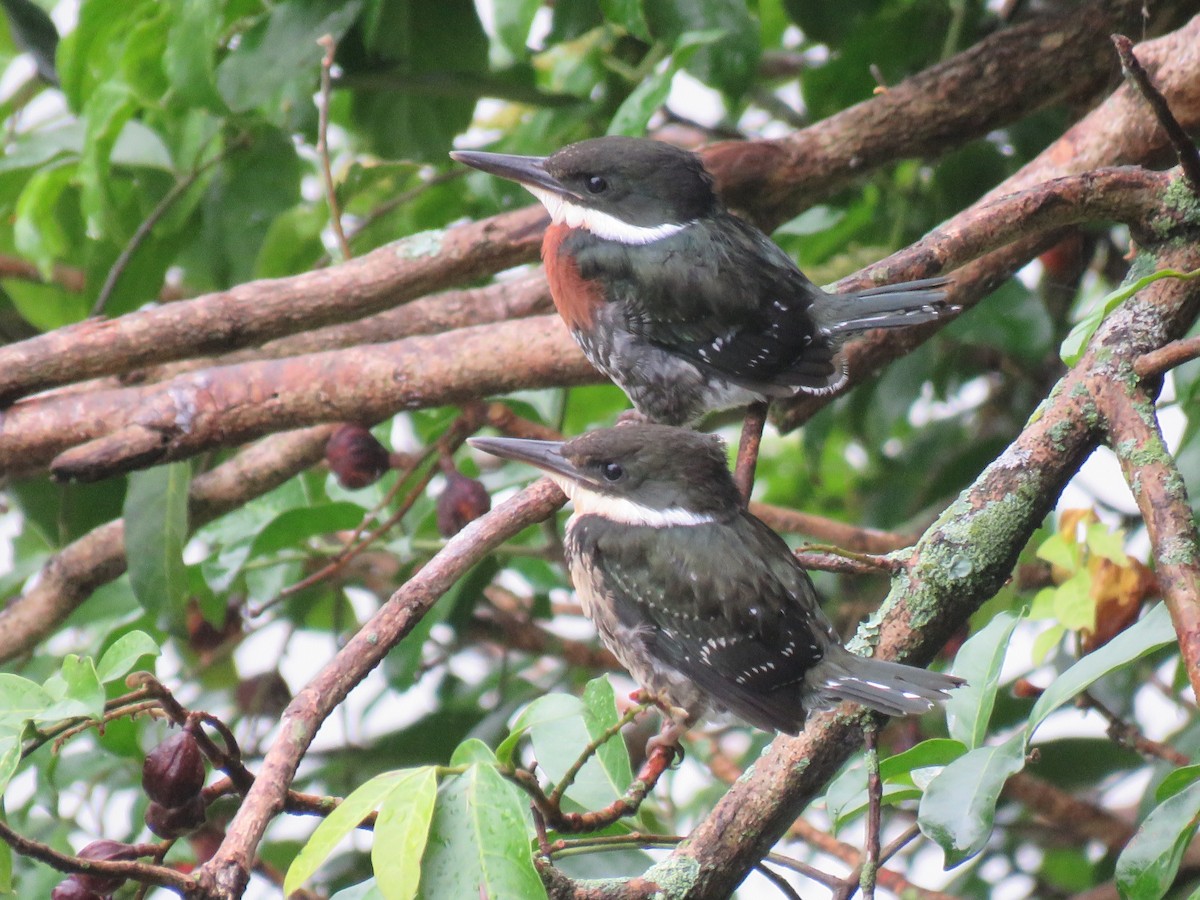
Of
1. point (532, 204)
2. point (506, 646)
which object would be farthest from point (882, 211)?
point (506, 646)

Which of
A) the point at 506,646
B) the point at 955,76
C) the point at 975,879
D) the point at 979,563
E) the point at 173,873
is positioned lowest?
the point at 975,879

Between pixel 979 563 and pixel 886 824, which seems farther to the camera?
pixel 886 824

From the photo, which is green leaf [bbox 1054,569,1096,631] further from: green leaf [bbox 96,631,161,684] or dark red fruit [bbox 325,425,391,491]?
Result: green leaf [bbox 96,631,161,684]

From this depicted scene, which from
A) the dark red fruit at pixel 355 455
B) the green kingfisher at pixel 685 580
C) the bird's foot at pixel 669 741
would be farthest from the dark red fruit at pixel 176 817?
the dark red fruit at pixel 355 455

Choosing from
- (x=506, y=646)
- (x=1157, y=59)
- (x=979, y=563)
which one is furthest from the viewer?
(x=506, y=646)

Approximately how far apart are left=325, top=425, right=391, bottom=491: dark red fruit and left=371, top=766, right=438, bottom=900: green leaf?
1.69 metres

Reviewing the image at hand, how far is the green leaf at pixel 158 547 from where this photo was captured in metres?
3.29

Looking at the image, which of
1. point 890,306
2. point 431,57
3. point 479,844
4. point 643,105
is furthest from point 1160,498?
point 431,57

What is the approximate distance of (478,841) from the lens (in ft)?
5.64

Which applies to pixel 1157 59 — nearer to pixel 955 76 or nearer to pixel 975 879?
pixel 955 76

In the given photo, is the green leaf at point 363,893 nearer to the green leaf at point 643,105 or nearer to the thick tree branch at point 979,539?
the thick tree branch at point 979,539

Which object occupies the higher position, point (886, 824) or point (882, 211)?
point (882, 211)

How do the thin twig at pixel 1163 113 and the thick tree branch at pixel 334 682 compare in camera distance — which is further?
the thin twig at pixel 1163 113

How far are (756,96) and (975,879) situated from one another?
2483 millimetres
